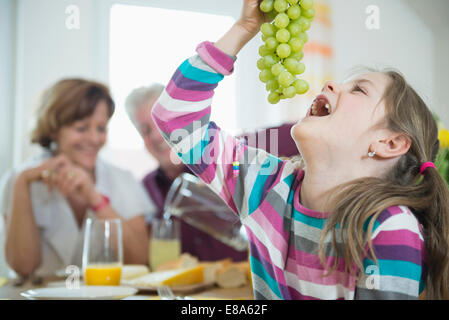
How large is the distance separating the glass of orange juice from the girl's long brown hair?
0.47 m

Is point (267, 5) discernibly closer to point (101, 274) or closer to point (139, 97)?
point (101, 274)

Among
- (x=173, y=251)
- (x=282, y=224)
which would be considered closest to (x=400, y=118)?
(x=282, y=224)

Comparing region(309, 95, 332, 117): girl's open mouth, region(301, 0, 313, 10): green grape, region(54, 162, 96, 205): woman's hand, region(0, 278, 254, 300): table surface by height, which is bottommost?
region(0, 278, 254, 300): table surface

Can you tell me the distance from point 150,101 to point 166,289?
1.26 meters

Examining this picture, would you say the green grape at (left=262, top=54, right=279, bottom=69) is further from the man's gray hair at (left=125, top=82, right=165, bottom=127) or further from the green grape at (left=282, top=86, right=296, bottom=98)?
the man's gray hair at (left=125, top=82, right=165, bottom=127)

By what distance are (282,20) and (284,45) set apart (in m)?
0.03

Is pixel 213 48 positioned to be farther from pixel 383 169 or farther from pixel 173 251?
pixel 173 251

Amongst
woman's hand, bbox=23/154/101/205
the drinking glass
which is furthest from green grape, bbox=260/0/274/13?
woman's hand, bbox=23/154/101/205

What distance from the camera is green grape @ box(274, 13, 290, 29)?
494 millimetres

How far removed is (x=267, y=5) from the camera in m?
0.52

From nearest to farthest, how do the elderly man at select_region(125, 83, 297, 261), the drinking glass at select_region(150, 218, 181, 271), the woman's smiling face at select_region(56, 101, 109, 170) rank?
the drinking glass at select_region(150, 218, 181, 271) → the elderly man at select_region(125, 83, 297, 261) → the woman's smiling face at select_region(56, 101, 109, 170)

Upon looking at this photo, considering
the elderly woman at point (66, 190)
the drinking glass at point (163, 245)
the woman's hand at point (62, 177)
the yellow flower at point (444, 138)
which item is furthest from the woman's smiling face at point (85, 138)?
the yellow flower at point (444, 138)

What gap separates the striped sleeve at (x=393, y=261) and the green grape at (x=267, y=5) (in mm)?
270

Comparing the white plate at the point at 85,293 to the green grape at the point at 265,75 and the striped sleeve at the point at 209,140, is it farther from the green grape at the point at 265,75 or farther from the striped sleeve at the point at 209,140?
the green grape at the point at 265,75
